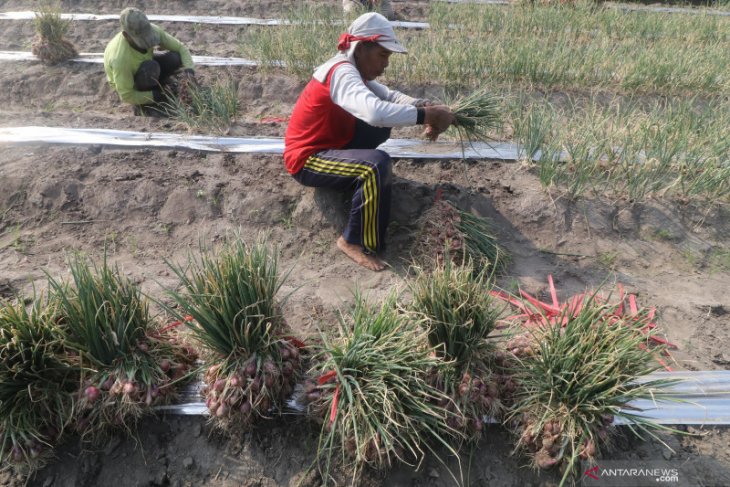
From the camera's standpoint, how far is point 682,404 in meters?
1.94

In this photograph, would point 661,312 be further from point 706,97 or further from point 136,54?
point 136,54

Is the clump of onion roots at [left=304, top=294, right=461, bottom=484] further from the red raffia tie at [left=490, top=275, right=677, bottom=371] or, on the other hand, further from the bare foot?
the bare foot

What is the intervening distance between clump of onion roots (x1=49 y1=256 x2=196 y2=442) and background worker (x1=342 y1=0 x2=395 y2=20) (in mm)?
5268

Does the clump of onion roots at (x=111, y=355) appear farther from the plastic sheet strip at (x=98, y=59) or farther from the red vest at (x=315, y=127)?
the plastic sheet strip at (x=98, y=59)

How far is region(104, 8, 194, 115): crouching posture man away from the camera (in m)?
3.89

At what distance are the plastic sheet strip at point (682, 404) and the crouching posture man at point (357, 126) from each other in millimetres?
1111

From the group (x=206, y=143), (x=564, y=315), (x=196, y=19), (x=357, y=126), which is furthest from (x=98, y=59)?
(x=564, y=315)

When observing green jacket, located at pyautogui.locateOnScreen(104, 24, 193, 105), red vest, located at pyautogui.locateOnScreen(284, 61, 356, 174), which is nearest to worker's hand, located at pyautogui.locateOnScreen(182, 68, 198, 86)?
green jacket, located at pyautogui.locateOnScreen(104, 24, 193, 105)

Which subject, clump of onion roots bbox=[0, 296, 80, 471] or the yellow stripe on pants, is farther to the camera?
the yellow stripe on pants

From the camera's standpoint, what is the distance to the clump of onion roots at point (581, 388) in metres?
1.58

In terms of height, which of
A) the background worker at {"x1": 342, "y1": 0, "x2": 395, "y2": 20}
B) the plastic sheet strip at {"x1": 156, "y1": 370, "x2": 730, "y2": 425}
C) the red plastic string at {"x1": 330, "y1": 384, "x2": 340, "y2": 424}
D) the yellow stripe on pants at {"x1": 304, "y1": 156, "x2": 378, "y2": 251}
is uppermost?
the background worker at {"x1": 342, "y1": 0, "x2": 395, "y2": 20}

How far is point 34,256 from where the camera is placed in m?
2.75

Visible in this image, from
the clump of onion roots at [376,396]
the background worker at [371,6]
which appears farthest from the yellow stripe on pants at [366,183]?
the background worker at [371,6]

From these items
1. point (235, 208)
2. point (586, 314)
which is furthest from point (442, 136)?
point (586, 314)
